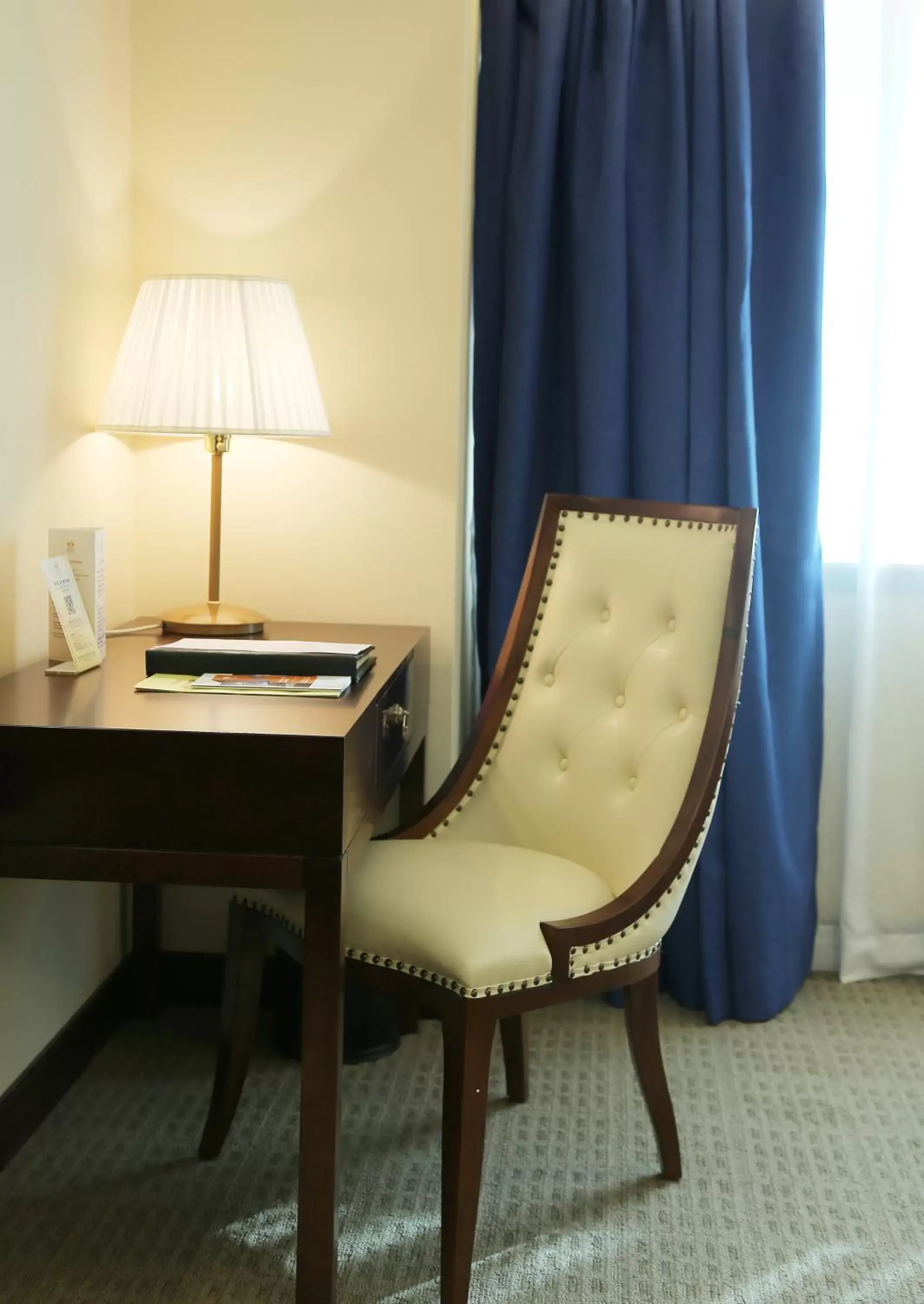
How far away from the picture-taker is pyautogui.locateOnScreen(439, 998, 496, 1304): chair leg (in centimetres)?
162

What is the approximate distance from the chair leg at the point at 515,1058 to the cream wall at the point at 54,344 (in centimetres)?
73

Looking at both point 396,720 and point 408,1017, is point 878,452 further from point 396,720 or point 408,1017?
point 408,1017

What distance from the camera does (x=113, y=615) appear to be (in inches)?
94.0

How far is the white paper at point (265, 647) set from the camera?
1.84m

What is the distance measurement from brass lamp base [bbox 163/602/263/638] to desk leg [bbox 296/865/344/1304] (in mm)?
776

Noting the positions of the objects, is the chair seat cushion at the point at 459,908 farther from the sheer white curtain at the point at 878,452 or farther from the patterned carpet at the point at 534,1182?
the sheer white curtain at the point at 878,452

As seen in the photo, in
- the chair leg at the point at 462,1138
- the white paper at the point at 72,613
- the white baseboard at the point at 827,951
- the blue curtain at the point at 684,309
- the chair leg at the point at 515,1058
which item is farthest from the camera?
the white baseboard at the point at 827,951

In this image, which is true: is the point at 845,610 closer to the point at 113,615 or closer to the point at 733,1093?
the point at 733,1093

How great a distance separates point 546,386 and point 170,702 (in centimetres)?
128

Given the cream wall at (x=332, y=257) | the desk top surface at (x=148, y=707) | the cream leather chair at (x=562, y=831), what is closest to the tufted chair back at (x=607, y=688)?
the cream leather chair at (x=562, y=831)

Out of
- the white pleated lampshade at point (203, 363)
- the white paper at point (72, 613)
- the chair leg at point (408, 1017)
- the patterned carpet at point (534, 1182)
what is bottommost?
the patterned carpet at point (534, 1182)

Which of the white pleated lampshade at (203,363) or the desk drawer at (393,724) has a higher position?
the white pleated lampshade at (203,363)

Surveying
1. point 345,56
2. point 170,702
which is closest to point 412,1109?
point 170,702

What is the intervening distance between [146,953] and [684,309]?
158 centimetres
